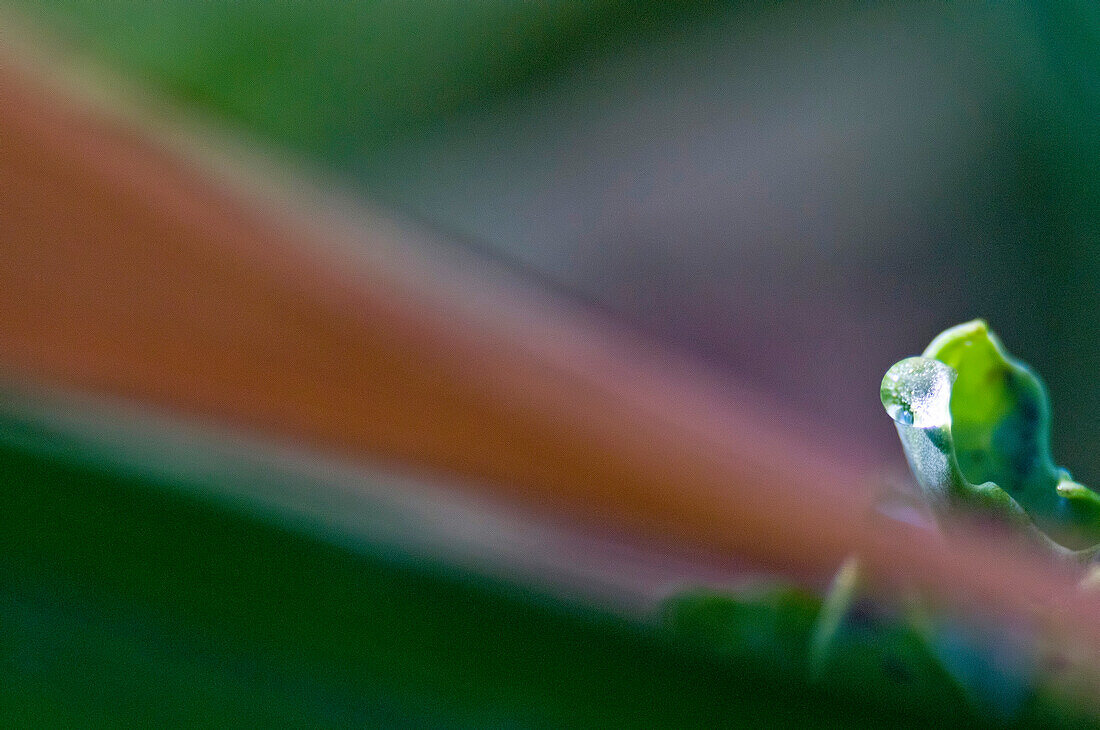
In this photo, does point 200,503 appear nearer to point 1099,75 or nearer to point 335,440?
point 335,440

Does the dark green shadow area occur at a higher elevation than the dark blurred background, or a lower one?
lower

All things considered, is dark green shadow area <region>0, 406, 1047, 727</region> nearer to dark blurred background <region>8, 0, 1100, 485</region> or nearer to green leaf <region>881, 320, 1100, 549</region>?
green leaf <region>881, 320, 1100, 549</region>

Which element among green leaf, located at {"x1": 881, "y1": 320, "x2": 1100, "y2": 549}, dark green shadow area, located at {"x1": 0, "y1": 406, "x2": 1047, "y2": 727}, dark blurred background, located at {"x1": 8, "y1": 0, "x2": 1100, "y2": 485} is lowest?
dark green shadow area, located at {"x1": 0, "y1": 406, "x2": 1047, "y2": 727}

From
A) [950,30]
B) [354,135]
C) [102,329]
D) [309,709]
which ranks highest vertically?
[950,30]

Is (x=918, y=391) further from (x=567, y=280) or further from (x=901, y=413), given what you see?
(x=567, y=280)

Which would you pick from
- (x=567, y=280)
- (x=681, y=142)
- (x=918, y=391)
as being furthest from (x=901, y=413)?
(x=681, y=142)

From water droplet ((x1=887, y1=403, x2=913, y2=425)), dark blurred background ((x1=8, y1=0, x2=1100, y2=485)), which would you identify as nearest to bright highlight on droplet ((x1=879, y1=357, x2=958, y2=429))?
water droplet ((x1=887, y1=403, x2=913, y2=425))

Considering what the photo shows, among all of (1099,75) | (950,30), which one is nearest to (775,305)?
(950,30)
